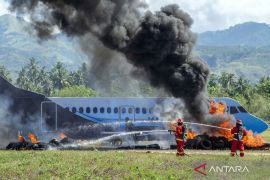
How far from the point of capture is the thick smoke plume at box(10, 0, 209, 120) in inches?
1246

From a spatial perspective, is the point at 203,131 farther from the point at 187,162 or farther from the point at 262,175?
the point at 262,175

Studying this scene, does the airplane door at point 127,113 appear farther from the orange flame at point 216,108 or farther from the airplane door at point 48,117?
the orange flame at point 216,108

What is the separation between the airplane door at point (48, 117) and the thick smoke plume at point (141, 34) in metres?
6.62

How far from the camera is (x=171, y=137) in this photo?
34750 millimetres

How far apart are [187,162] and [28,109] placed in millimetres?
17475

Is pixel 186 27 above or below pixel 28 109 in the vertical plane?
above

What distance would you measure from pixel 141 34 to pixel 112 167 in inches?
522

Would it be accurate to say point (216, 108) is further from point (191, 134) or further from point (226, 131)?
point (191, 134)

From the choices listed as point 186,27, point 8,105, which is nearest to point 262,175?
point 186,27

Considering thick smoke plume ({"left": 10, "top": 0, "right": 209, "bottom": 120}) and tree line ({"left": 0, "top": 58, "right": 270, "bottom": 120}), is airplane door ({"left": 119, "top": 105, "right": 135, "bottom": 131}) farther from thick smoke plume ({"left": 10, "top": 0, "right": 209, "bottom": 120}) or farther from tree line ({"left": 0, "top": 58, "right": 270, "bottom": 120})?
tree line ({"left": 0, "top": 58, "right": 270, "bottom": 120})

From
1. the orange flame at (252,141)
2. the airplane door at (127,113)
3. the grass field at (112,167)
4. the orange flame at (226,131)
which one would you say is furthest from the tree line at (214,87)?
the grass field at (112,167)

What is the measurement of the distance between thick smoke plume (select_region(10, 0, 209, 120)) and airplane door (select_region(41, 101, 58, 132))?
6.62 meters

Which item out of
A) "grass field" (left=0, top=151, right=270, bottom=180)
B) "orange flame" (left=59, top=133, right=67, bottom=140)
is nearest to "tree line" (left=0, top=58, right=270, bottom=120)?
"orange flame" (left=59, top=133, right=67, bottom=140)

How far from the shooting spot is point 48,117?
3834 cm
